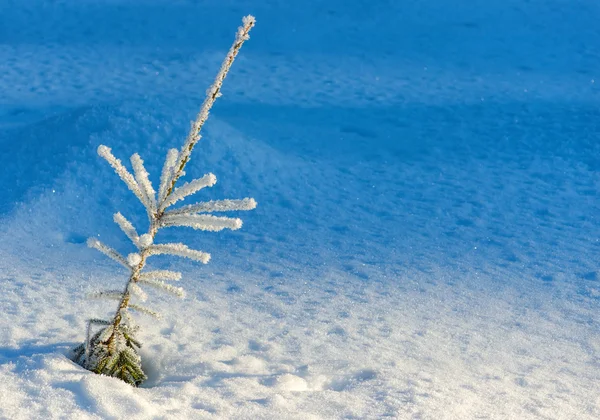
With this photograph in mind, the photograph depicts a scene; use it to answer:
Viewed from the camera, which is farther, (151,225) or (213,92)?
(151,225)

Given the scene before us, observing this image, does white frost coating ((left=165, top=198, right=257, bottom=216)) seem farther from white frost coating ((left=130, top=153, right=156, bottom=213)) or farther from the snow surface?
the snow surface

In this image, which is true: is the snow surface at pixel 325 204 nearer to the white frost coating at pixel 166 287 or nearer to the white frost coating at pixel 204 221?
the white frost coating at pixel 166 287

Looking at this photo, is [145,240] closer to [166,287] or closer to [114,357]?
[166,287]

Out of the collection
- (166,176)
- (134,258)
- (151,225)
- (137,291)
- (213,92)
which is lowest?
(137,291)

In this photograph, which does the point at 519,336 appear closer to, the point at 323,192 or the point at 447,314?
the point at 447,314

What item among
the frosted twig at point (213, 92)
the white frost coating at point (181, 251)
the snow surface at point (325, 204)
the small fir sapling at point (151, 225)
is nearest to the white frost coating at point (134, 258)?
the small fir sapling at point (151, 225)

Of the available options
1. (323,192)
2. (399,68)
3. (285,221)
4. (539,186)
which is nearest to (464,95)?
(399,68)

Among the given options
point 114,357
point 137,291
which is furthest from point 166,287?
point 114,357
